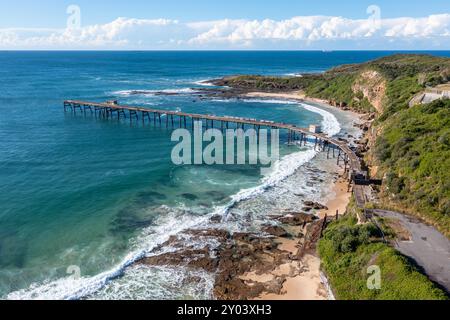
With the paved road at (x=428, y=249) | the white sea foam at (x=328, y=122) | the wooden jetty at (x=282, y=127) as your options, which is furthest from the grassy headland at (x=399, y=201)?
the white sea foam at (x=328, y=122)

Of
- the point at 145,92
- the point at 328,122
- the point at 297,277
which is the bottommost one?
the point at 297,277

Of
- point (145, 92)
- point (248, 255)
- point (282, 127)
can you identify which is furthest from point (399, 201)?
point (145, 92)

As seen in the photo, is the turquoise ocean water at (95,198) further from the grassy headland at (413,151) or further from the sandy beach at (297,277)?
the grassy headland at (413,151)

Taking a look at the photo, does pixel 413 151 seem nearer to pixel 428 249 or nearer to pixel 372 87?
pixel 428 249

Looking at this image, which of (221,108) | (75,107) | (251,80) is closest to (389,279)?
(221,108)
